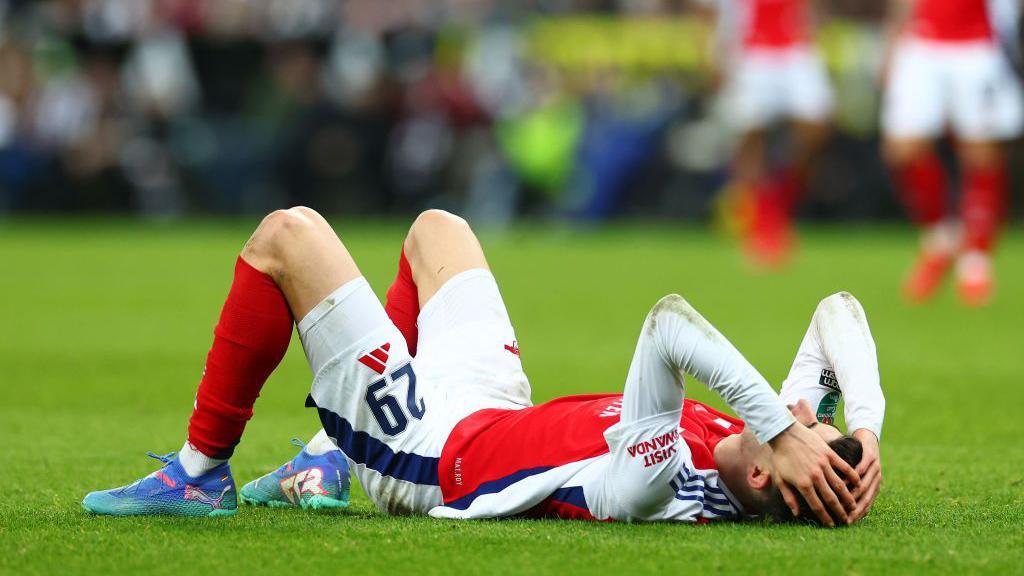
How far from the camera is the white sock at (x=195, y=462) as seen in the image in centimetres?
417

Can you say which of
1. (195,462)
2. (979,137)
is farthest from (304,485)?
(979,137)

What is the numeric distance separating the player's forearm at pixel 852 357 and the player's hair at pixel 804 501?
0.18 m

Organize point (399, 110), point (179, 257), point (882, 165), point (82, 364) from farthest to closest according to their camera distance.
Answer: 1. point (399, 110)
2. point (882, 165)
3. point (179, 257)
4. point (82, 364)

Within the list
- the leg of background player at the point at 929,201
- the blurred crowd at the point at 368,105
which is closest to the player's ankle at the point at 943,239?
the leg of background player at the point at 929,201

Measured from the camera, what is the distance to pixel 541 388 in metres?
7.25

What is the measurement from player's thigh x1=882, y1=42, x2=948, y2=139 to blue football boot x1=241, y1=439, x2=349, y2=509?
24.3 feet

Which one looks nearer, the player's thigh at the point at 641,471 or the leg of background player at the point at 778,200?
the player's thigh at the point at 641,471

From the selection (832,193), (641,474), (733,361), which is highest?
(733,361)

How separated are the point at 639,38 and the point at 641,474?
58.5ft

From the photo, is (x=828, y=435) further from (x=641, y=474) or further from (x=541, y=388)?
(x=541, y=388)

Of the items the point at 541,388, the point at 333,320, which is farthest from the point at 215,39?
the point at 333,320

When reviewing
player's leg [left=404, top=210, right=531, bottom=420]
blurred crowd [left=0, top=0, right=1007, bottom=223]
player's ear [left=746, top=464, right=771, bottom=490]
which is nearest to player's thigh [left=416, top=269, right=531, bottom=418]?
player's leg [left=404, top=210, right=531, bottom=420]

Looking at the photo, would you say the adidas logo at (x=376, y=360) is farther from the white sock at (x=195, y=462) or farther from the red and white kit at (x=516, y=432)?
the white sock at (x=195, y=462)

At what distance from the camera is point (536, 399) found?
6.91 meters
